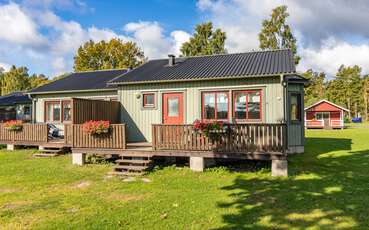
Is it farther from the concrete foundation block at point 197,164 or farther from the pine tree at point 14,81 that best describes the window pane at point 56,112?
the pine tree at point 14,81

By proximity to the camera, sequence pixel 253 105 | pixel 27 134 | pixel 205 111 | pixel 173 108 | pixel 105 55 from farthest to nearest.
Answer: pixel 105 55 → pixel 27 134 → pixel 173 108 → pixel 205 111 → pixel 253 105

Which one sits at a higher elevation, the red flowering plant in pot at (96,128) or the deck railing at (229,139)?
the red flowering plant in pot at (96,128)

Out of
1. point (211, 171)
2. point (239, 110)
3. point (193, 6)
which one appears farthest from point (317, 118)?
point (211, 171)

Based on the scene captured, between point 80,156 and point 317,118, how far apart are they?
111 feet

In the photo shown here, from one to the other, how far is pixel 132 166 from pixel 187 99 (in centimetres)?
388

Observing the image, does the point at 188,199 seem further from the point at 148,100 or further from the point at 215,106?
the point at 148,100

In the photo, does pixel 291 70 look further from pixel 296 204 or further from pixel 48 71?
pixel 48 71

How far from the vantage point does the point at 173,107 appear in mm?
11852

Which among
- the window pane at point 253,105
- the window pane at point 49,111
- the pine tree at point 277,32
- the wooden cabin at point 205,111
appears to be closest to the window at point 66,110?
the window pane at point 49,111

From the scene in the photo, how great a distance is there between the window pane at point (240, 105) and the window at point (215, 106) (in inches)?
14.3

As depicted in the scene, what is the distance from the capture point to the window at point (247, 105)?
10.6 m

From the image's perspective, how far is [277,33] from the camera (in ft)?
101

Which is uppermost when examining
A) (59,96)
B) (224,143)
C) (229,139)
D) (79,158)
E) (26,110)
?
(59,96)

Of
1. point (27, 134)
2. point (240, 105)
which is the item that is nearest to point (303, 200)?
point (240, 105)
